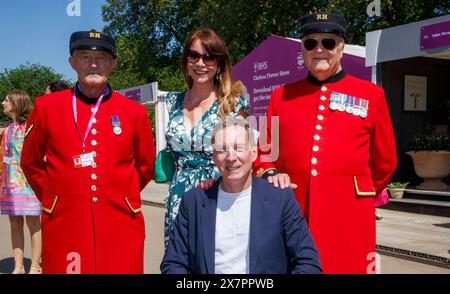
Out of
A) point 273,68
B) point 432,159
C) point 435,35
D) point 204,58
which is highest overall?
point 435,35

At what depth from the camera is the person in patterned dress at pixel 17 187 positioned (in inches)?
217

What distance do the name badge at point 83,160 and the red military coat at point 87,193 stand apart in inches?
0.8

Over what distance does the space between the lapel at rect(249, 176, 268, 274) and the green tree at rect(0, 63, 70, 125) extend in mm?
58240

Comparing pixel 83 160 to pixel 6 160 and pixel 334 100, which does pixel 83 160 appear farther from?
pixel 6 160

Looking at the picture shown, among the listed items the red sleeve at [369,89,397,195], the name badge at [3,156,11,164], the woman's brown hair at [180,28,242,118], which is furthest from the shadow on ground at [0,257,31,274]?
the red sleeve at [369,89,397,195]

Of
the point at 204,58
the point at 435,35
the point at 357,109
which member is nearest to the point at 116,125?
the point at 204,58

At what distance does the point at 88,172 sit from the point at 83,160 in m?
0.06

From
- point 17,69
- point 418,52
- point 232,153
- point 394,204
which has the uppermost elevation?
point 17,69

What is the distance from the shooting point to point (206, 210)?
92.7 inches

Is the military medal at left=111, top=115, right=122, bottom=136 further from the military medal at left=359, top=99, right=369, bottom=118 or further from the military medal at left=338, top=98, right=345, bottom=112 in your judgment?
the military medal at left=359, top=99, right=369, bottom=118

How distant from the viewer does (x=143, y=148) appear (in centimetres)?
297
